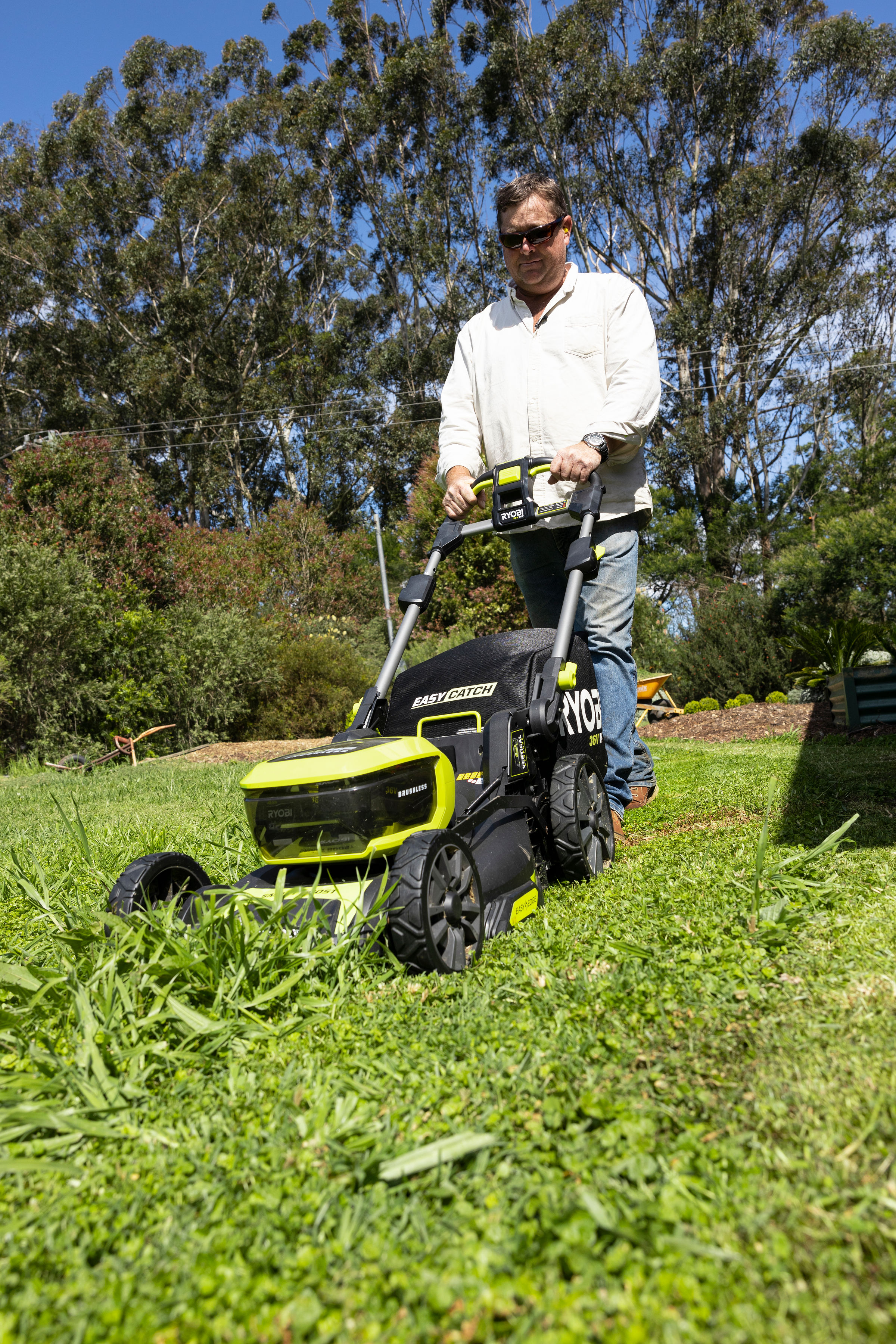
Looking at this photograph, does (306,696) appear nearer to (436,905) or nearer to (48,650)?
(48,650)

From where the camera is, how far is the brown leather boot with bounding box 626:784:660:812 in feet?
12.9

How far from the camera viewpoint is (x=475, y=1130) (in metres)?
1.35

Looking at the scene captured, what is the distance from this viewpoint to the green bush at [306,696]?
13.1 meters

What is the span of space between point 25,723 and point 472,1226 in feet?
36.3

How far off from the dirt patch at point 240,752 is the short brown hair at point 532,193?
263 inches

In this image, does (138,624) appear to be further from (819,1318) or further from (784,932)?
(819,1318)

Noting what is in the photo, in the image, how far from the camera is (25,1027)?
1805mm

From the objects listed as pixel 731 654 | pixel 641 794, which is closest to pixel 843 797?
pixel 641 794

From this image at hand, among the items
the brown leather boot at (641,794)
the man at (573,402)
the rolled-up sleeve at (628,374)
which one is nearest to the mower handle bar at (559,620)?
the man at (573,402)

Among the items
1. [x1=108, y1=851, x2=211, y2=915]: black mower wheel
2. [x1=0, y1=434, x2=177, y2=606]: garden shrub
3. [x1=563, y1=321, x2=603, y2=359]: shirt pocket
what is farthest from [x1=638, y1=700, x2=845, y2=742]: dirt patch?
[x1=0, y1=434, x2=177, y2=606]: garden shrub

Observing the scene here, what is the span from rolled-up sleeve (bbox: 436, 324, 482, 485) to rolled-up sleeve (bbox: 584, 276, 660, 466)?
1.45 feet

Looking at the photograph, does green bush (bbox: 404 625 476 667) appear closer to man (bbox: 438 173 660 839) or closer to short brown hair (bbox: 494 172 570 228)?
man (bbox: 438 173 660 839)

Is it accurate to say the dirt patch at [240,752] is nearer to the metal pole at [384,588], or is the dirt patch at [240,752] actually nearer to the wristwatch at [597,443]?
the wristwatch at [597,443]

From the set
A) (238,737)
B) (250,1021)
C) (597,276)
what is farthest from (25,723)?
(250,1021)
